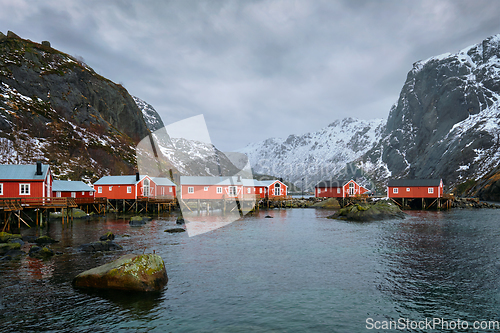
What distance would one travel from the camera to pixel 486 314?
50.5 feet

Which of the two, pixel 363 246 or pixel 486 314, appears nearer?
pixel 486 314

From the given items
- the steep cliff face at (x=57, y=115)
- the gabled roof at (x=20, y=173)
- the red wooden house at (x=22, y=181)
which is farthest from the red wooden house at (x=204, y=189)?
the gabled roof at (x=20, y=173)

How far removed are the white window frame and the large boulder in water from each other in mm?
36285

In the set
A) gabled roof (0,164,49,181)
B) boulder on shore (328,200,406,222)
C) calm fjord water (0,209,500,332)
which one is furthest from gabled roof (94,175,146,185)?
calm fjord water (0,209,500,332)

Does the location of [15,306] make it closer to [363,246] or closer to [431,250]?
[363,246]

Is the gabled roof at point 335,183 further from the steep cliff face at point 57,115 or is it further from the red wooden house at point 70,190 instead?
the red wooden house at point 70,190

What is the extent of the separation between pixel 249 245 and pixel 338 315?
1784 centimetres

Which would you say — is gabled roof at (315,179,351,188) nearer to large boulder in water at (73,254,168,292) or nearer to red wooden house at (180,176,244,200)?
red wooden house at (180,176,244,200)

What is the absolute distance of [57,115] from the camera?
109 meters

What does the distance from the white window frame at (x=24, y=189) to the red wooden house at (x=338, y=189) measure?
82602 mm

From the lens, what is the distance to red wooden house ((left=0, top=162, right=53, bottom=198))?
1844 inches

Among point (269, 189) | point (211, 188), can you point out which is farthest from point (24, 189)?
point (269, 189)

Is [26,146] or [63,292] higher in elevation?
[26,146]

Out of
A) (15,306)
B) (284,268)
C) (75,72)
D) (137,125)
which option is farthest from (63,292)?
(137,125)
